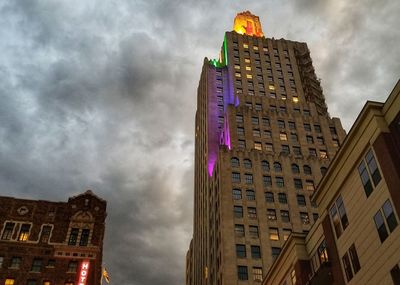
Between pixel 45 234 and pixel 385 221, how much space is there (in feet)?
148

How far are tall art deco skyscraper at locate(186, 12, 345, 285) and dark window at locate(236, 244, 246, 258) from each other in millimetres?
154

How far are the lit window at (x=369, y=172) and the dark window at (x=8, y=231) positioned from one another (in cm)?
4597

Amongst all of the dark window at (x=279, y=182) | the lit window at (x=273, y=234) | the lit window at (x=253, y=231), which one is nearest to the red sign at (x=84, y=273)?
the lit window at (x=253, y=231)

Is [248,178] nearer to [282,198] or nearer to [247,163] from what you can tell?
[247,163]

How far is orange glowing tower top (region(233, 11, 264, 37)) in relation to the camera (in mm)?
134000

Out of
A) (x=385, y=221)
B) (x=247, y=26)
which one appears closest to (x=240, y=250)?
(x=385, y=221)

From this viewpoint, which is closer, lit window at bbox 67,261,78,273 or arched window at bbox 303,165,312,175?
lit window at bbox 67,261,78,273

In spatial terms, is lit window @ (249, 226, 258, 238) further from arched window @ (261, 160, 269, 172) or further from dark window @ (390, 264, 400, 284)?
dark window @ (390, 264, 400, 284)

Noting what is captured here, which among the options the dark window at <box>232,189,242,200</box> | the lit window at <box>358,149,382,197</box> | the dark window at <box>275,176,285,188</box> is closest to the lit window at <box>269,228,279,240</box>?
the dark window at <box>232,189,242,200</box>

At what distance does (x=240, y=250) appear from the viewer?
69312mm

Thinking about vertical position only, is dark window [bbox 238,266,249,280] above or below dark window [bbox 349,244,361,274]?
above

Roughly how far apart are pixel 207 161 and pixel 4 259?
157 feet

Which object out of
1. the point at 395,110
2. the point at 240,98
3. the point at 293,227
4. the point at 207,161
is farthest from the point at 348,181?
the point at 240,98

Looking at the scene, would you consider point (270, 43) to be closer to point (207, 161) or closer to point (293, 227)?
point (207, 161)
